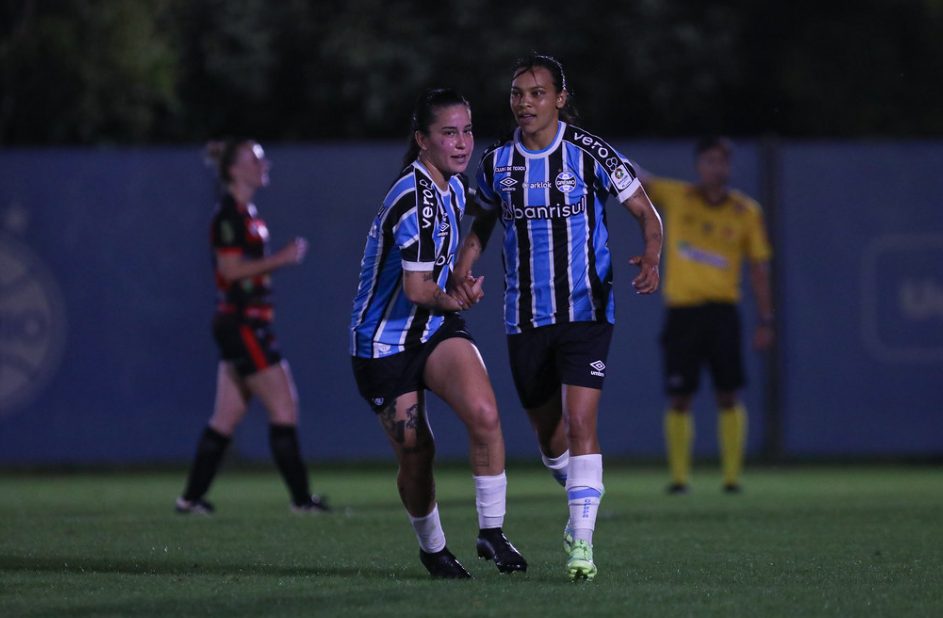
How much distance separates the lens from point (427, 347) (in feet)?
22.9

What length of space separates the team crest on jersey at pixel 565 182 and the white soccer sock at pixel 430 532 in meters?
1.49

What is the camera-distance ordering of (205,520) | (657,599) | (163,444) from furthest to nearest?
(163,444), (205,520), (657,599)

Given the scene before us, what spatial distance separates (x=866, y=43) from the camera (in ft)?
67.2

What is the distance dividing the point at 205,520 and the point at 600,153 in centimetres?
389

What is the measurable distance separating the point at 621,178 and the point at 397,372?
1.30 metres

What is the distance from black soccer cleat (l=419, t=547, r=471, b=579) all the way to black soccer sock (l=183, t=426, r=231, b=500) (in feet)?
12.5

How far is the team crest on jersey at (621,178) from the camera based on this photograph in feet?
23.9

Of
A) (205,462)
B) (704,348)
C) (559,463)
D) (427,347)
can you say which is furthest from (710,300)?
(427,347)

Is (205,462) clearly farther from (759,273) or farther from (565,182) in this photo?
(759,273)

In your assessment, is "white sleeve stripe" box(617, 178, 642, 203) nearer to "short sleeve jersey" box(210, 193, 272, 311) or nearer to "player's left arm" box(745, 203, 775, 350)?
"short sleeve jersey" box(210, 193, 272, 311)

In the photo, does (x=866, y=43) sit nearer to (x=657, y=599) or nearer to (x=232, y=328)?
(x=232, y=328)

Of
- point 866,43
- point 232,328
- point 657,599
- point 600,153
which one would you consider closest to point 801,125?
point 866,43

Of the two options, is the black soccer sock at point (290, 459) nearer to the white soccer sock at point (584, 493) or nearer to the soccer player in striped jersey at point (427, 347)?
the soccer player in striped jersey at point (427, 347)

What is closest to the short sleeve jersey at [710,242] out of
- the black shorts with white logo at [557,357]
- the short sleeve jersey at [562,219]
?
the black shorts with white logo at [557,357]
